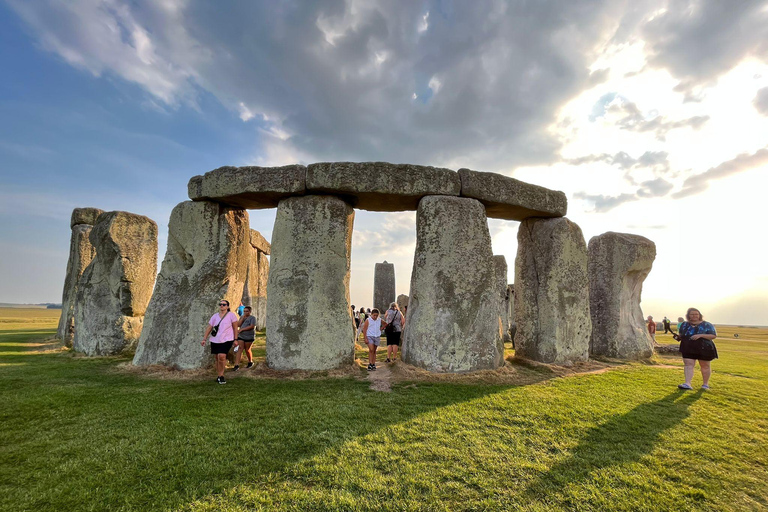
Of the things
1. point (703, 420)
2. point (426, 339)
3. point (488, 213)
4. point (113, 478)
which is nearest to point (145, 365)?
point (113, 478)

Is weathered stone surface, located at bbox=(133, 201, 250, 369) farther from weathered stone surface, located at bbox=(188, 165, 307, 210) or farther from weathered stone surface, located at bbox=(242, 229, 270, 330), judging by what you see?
weathered stone surface, located at bbox=(242, 229, 270, 330)

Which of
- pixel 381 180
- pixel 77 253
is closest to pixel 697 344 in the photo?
pixel 381 180

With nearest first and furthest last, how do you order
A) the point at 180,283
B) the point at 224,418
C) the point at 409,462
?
the point at 409,462
the point at 224,418
the point at 180,283

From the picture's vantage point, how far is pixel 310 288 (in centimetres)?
697

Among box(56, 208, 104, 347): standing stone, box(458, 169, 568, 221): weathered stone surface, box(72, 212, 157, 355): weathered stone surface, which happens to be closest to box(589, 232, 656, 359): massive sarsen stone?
box(458, 169, 568, 221): weathered stone surface

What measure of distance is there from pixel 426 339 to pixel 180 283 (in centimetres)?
523

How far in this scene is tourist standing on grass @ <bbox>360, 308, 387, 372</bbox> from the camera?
283 inches

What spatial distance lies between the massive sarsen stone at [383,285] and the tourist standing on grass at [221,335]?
12049 millimetres

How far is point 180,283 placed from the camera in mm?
7434

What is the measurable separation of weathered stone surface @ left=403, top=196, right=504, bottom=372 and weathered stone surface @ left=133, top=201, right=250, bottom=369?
13.2 ft

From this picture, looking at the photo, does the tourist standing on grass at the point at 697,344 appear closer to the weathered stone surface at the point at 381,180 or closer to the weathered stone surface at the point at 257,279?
the weathered stone surface at the point at 381,180

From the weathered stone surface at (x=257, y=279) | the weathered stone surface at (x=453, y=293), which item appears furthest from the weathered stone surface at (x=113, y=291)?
the weathered stone surface at (x=453, y=293)

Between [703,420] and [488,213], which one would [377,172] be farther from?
[703,420]

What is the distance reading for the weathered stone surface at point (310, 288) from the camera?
685 centimetres
